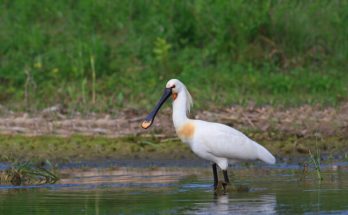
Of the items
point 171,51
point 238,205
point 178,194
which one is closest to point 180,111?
point 178,194

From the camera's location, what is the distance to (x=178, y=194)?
1041cm

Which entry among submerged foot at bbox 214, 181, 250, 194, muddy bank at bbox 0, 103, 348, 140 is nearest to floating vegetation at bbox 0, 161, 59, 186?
submerged foot at bbox 214, 181, 250, 194

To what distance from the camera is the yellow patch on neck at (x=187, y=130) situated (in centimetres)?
1134

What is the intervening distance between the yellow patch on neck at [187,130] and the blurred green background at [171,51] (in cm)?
442

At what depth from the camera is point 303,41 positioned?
58.7 feet

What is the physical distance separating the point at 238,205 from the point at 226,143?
5.93 feet

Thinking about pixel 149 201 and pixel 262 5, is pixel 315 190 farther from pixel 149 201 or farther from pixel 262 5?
pixel 262 5

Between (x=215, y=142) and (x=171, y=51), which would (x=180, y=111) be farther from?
(x=171, y=51)

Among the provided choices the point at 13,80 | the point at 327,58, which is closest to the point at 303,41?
the point at 327,58

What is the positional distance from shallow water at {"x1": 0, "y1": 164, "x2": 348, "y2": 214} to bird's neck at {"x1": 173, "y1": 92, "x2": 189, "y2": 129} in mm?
602

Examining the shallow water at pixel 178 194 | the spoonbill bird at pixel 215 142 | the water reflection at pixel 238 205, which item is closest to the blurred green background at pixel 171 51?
the shallow water at pixel 178 194

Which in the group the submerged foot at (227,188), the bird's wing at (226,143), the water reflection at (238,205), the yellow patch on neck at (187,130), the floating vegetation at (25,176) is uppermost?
the yellow patch on neck at (187,130)

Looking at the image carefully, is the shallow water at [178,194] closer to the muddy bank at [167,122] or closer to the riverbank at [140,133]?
the riverbank at [140,133]

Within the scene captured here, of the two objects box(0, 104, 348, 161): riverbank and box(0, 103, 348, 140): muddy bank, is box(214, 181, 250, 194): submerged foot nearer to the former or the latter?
box(0, 104, 348, 161): riverbank
